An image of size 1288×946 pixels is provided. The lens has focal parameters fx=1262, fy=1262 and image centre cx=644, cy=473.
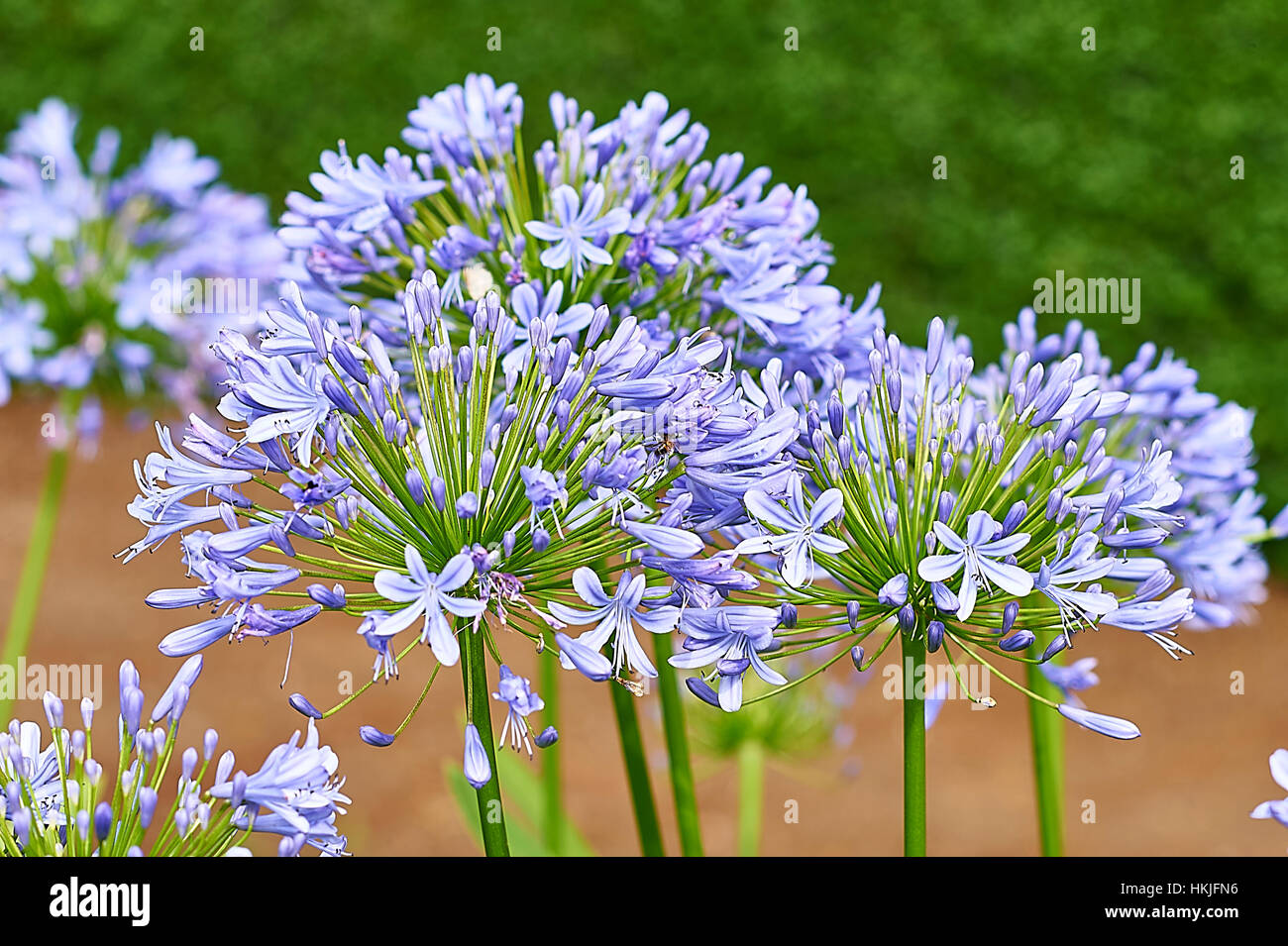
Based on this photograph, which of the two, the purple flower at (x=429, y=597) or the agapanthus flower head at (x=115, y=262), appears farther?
the agapanthus flower head at (x=115, y=262)

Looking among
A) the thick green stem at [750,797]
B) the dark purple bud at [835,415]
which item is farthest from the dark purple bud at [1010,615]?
the thick green stem at [750,797]

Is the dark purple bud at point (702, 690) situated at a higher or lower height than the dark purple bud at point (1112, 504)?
lower

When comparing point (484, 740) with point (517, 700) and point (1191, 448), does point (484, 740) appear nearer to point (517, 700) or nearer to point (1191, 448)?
point (517, 700)

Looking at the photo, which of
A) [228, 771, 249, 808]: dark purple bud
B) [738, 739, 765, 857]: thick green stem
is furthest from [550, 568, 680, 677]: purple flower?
[738, 739, 765, 857]: thick green stem

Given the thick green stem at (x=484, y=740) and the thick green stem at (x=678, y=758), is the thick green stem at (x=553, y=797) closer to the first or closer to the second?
the thick green stem at (x=678, y=758)

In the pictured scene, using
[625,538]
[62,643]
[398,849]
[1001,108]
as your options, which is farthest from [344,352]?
[1001,108]

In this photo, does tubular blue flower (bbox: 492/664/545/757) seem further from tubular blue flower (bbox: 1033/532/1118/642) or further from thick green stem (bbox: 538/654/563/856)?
thick green stem (bbox: 538/654/563/856)
